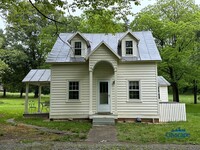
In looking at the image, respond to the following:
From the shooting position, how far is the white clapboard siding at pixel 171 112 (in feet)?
45.6

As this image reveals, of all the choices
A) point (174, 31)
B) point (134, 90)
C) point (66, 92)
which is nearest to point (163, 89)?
point (174, 31)

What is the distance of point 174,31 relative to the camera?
22500 mm

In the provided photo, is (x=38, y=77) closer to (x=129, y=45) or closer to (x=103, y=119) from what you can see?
(x=103, y=119)

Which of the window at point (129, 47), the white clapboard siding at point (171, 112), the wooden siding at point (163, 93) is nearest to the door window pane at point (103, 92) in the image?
the window at point (129, 47)

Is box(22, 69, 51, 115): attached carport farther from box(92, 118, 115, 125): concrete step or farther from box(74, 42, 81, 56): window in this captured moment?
box(92, 118, 115, 125): concrete step

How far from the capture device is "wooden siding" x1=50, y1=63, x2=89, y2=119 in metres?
14.1

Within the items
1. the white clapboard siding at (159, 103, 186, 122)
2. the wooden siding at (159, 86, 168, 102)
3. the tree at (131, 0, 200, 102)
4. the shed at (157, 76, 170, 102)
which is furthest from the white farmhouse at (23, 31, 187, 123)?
the wooden siding at (159, 86, 168, 102)

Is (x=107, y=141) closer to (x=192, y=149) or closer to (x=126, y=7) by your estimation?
(x=192, y=149)

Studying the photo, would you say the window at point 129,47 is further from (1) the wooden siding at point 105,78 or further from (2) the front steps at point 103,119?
(2) the front steps at point 103,119

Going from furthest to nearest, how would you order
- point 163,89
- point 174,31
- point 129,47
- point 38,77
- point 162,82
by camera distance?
point 163,89 < point 162,82 < point 174,31 < point 38,77 < point 129,47

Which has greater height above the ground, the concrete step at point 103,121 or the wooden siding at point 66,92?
the wooden siding at point 66,92

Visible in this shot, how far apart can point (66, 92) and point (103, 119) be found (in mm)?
3149

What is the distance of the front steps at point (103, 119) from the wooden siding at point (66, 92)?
1.28 m

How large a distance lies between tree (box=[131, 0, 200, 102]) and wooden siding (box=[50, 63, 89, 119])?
11585 millimetres
